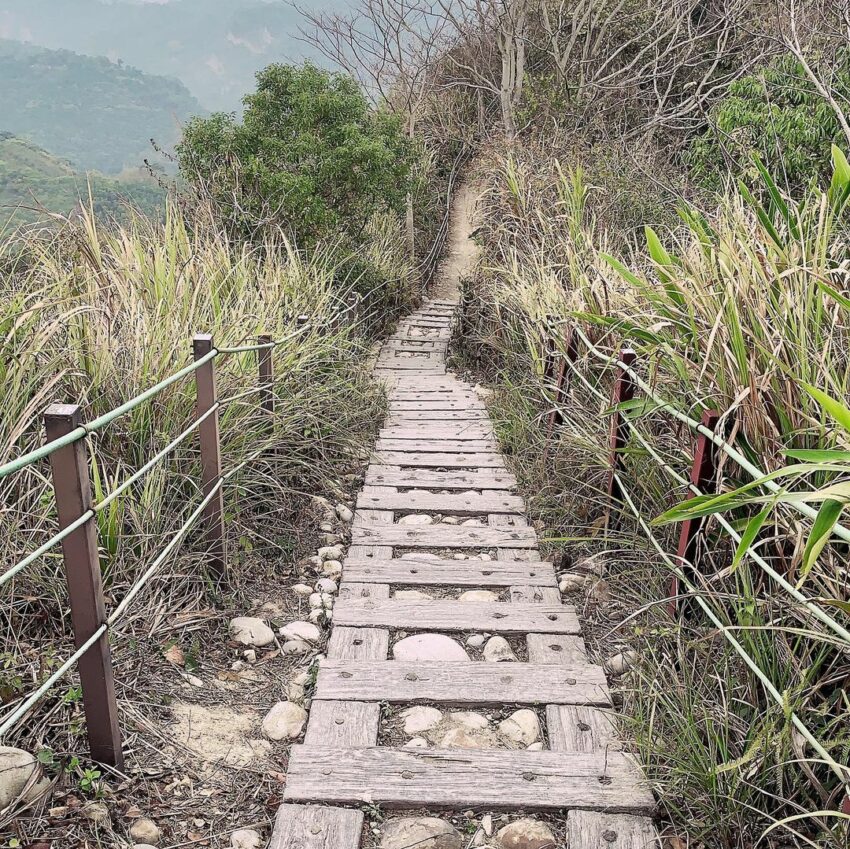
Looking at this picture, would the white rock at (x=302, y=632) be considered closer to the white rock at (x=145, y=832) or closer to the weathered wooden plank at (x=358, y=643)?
the weathered wooden plank at (x=358, y=643)

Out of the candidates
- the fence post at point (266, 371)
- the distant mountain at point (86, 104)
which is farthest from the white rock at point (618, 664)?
the distant mountain at point (86, 104)

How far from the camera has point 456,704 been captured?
2.15 meters

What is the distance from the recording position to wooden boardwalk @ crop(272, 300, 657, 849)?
5.65 ft

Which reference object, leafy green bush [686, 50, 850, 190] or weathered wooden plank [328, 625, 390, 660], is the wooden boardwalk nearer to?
weathered wooden plank [328, 625, 390, 660]

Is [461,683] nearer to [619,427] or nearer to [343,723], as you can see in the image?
[343,723]

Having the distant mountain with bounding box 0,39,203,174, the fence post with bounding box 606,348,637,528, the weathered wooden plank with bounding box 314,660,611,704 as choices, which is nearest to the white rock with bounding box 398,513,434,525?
the fence post with bounding box 606,348,637,528

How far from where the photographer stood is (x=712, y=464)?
2.14 metres

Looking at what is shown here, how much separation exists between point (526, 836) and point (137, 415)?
1.92 metres

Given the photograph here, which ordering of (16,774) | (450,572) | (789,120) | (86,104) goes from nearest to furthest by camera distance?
(16,774) < (450,572) < (789,120) < (86,104)

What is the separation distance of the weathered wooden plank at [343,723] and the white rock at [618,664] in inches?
29.9

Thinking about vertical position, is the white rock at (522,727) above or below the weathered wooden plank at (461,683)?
below

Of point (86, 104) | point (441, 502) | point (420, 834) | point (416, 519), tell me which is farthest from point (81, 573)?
point (86, 104)

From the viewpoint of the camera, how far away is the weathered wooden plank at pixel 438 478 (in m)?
4.15

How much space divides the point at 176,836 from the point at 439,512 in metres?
2.23
